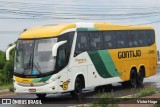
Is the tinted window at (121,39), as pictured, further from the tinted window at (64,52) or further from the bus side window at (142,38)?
the tinted window at (64,52)

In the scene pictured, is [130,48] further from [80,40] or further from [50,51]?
[50,51]

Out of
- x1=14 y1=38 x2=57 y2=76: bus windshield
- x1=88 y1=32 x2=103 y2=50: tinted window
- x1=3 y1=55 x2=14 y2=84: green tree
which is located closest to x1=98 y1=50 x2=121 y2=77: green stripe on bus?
x1=88 y1=32 x2=103 y2=50: tinted window

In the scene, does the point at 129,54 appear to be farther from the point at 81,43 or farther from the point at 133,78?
the point at 81,43

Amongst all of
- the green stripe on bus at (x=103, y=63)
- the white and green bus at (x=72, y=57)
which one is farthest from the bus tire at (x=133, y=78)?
the green stripe on bus at (x=103, y=63)

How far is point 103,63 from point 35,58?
169 inches

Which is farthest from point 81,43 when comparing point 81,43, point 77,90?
point 77,90

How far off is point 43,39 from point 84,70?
2.49 m

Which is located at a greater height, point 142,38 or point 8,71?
point 142,38

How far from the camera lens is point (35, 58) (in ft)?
59.1

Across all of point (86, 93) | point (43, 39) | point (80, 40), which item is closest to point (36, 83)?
point (43, 39)

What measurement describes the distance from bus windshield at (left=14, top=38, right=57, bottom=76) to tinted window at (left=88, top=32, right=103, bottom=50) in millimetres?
2772

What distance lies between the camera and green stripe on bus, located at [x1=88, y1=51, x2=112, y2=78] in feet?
66.8

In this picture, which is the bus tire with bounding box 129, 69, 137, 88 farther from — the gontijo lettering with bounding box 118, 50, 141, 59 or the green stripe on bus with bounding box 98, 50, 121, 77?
the green stripe on bus with bounding box 98, 50, 121, 77

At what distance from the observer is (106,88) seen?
23.6 m
